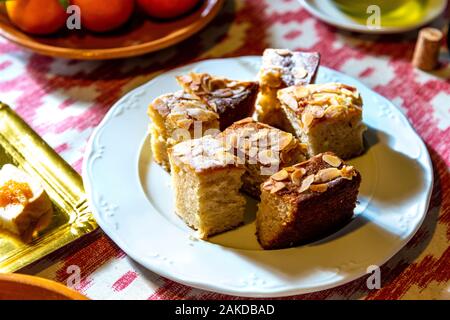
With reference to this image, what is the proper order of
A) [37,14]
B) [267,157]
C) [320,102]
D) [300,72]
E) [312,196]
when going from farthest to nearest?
[37,14] < [300,72] < [320,102] < [267,157] < [312,196]

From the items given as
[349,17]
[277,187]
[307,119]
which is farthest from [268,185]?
[349,17]

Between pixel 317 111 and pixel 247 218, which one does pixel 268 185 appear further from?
pixel 317 111

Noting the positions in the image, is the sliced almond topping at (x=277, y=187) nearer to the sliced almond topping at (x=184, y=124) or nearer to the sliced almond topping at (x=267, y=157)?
the sliced almond topping at (x=267, y=157)

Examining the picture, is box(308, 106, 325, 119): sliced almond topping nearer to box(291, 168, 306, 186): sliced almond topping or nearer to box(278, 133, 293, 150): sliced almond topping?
box(278, 133, 293, 150): sliced almond topping

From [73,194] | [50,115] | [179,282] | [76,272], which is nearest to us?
[179,282]
